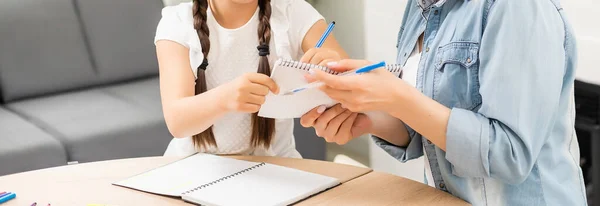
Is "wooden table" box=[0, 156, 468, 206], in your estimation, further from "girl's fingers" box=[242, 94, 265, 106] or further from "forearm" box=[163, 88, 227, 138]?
"girl's fingers" box=[242, 94, 265, 106]

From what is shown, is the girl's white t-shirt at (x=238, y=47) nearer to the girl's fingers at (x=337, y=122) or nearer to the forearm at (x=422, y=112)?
the girl's fingers at (x=337, y=122)

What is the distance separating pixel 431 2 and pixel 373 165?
1.65 metres

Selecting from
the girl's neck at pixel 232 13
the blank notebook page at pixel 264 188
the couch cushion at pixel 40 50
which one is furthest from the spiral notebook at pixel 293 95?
the couch cushion at pixel 40 50

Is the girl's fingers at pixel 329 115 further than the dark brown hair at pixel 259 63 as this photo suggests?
No

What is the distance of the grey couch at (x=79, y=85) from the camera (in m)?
2.23

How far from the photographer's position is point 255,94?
1.17 metres

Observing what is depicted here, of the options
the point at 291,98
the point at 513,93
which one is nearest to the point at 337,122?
the point at 291,98

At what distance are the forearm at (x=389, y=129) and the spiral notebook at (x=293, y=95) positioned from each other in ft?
0.32

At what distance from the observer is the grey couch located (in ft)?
7.32

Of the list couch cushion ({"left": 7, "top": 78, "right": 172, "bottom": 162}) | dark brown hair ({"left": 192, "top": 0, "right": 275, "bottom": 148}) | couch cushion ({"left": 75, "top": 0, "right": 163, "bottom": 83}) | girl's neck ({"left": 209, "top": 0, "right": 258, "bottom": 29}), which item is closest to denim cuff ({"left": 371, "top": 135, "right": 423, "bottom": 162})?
dark brown hair ({"left": 192, "top": 0, "right": 275, "bottom": 148})

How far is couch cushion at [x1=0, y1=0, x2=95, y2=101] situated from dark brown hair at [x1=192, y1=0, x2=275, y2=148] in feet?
4.37

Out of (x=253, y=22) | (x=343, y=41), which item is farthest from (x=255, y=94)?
(x=343, y=41)

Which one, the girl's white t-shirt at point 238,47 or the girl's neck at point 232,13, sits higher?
the girl's neck at point 232,13

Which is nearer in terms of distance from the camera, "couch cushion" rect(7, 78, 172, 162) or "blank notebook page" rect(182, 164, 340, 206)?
"blank notebook page" rect(182, 164, 340, 206)
